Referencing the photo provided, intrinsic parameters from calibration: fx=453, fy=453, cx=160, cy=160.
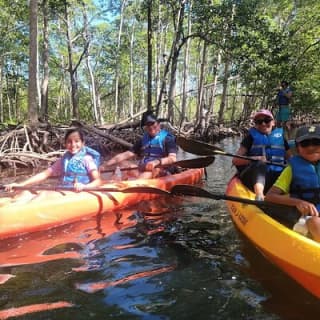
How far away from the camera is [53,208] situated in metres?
5.07

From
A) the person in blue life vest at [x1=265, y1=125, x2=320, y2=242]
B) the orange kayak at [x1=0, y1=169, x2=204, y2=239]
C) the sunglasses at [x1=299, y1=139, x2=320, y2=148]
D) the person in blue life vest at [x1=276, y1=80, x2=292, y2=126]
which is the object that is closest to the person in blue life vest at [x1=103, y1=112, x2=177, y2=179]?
the orange kayak at [x1=0, y1=169, x2=204, y2=239]

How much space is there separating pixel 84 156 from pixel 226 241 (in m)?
2.06

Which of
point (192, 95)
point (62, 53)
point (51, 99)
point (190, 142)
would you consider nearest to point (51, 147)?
point (190, 142)

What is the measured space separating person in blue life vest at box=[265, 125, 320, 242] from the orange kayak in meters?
2.53

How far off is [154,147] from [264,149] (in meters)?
2.14

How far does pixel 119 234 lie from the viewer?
504 centimetres

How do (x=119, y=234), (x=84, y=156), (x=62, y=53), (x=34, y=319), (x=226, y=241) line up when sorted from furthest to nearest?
(x=62, y=53)
(x=84, y=156)
(x=119, y=234)
(x=226, y=241)
(x=34, y=319)

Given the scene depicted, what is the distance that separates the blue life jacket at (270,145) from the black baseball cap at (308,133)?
6.04ft

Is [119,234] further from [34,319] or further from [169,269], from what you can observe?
[34,319]

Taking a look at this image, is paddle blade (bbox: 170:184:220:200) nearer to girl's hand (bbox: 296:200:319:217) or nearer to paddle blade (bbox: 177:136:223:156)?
paddle blade (bbox: 177:136:223:156)

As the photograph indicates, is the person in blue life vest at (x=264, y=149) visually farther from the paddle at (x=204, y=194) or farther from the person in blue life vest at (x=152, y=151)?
the person in blue life vest at (x=152, y=151)

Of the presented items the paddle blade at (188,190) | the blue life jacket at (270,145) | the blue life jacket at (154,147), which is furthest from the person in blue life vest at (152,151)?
the paddle blade at (188,190)

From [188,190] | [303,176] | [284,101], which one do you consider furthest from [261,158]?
[284,101]

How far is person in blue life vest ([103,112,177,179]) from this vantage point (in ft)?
22.4
